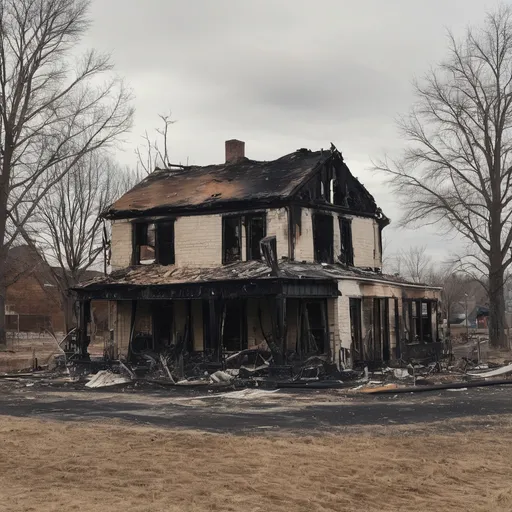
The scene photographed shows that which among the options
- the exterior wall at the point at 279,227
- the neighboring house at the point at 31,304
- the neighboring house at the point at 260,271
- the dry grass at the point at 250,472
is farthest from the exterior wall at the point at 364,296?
the neighboring house at the point at 31,304

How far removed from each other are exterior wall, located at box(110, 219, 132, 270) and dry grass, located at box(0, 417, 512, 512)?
15136 mm

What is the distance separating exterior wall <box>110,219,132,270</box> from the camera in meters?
26.5

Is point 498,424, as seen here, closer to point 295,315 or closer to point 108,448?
point 108,448

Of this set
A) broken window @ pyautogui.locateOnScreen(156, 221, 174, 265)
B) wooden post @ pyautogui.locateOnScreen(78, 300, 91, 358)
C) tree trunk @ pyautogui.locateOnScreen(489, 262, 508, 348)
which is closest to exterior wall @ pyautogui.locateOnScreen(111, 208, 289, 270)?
broken window @ pyautogui.locateOnScreen(156, 221, 174, 265)

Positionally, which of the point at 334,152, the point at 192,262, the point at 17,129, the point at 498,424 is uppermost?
the point at 17,129

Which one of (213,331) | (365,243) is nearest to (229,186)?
(365,243)

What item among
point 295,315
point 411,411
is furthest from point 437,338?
point 411,411

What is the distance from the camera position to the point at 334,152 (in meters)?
26.6

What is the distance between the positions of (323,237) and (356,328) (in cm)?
381

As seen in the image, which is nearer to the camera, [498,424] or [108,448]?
[108,448]

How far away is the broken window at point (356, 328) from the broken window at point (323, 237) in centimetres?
236

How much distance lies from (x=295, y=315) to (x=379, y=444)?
44.4 feet

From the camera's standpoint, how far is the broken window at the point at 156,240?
26.0 metres

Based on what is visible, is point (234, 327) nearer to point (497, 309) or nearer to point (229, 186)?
point (229, 186)
